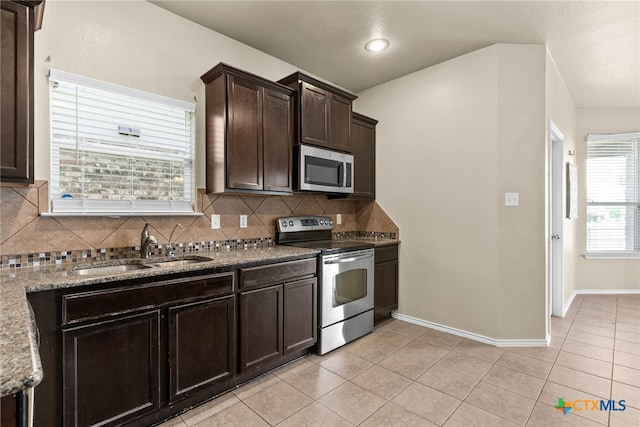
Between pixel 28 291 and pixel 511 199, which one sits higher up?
pixel 511 199

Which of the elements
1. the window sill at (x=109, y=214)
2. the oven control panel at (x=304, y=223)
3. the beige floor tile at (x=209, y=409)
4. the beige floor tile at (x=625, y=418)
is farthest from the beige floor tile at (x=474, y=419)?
the window sill at (x=109, y=214)

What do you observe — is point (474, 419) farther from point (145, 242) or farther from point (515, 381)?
point (145, 242)

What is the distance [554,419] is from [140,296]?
8.20 feet

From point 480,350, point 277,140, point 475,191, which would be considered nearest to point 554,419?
point 480,350

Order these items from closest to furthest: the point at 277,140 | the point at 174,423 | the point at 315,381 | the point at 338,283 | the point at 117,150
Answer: the point at 174,423 < the point at 117,150 < the point at 315,381 < the point at 277,140 < the point at 338,283

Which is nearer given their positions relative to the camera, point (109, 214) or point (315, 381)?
point (109, 214)

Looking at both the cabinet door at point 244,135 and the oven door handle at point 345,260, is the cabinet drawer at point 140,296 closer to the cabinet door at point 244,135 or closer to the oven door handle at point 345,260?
the cabinet door at point 244,135

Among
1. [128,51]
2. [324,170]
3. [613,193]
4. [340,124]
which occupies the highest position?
[128,51]

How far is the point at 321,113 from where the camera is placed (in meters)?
3.03

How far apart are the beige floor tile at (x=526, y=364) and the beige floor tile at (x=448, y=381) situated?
0.44 meters

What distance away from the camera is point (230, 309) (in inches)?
82.6

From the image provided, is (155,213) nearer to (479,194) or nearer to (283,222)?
(283,222)

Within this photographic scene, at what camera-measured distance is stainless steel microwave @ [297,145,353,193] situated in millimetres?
2877

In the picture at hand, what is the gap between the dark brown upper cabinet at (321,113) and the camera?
2.87m
